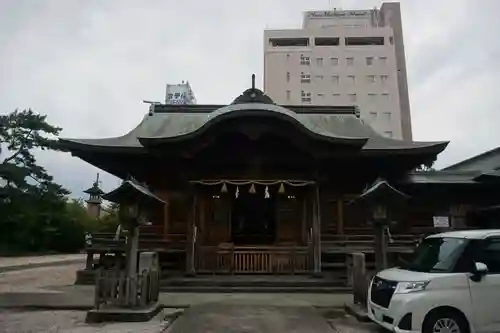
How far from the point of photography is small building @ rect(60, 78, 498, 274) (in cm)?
1198

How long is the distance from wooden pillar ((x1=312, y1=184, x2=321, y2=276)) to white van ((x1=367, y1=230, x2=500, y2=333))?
19.6ft

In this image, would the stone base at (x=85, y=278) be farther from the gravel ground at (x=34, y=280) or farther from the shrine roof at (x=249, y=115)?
the shrine roof at (x=249, y=115)

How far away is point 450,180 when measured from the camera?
14242mm

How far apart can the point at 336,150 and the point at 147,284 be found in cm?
733

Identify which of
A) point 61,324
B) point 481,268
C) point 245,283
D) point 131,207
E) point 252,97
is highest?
point 252,97

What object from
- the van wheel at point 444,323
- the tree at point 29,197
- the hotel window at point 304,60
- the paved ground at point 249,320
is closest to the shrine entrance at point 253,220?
the paved ground at point 249,320

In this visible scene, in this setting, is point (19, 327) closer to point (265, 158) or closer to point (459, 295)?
point (459, 295)

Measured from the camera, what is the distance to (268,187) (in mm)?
12906

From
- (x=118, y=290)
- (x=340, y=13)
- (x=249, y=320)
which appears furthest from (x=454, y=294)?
(x=340, y=13)

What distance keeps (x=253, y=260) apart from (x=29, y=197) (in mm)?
19270

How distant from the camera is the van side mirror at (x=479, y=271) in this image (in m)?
5.30

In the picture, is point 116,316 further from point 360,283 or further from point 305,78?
point 305,78

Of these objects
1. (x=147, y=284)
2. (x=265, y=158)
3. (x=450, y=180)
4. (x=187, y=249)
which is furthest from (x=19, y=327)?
(x=450, y=180)

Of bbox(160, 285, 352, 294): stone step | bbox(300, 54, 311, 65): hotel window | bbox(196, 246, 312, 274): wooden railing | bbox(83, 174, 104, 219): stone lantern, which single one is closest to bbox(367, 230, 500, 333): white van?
bbox(160, 285, 352, 294): stone step
